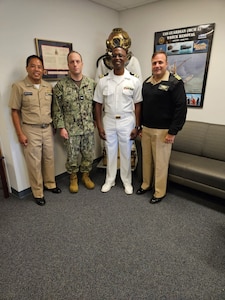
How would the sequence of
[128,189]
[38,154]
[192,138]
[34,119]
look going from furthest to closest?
[192,138] → [128,189] → [38,154] → [34,119]

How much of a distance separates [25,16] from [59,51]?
0.48 meters

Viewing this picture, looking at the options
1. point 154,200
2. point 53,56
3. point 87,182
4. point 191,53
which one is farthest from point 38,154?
point 191,53

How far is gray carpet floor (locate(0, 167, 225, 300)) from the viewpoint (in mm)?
1388

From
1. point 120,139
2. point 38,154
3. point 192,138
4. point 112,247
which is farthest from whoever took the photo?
point 192,138

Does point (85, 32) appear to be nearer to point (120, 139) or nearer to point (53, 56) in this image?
point (53, 56)

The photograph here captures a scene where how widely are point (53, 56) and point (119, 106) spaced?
1.04 m

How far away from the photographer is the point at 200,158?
2.47 metres

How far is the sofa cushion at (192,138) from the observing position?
261cm

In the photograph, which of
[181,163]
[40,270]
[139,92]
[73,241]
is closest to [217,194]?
[181,163]

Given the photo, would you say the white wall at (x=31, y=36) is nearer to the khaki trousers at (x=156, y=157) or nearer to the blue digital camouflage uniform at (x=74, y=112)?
the blue digital camouflage uniform at (x=74, y=112)

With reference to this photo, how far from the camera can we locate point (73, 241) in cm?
180

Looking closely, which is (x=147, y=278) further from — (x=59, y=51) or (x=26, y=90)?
(x=59, y=51)

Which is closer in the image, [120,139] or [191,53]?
[120,139]

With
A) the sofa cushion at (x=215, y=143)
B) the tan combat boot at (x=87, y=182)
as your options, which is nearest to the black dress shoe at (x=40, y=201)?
the tan combat boot at (x=87, y=182)
